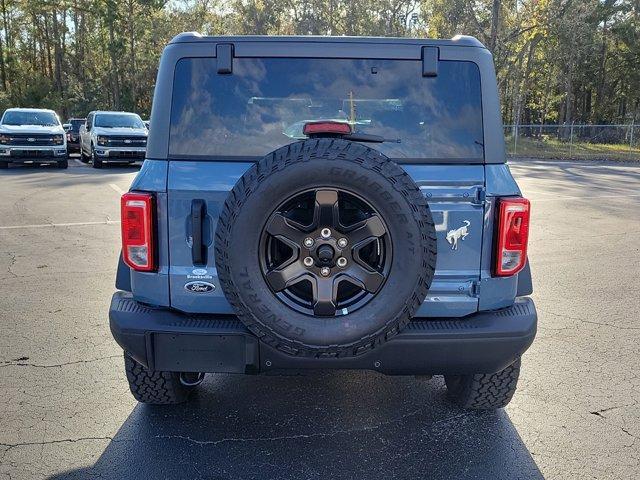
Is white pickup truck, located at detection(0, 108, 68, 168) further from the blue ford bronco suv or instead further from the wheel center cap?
the wheel center cap

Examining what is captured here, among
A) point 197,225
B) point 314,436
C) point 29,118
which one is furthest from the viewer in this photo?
point 29,118

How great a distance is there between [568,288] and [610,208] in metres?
6.63

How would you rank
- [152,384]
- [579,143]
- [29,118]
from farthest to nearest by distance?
[579,143] < [29,118] < [152,384]

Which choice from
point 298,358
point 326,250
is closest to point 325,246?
point 326,250

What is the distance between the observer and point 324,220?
8.29ft

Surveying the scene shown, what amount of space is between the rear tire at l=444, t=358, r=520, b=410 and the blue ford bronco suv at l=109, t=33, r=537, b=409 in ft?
1.45

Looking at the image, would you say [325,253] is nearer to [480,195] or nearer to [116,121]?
[480,195]

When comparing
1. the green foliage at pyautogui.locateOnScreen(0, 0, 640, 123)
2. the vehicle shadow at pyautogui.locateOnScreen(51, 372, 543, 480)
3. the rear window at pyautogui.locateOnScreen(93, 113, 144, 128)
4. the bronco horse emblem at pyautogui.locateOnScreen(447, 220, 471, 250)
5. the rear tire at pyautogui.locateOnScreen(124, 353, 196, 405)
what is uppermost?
the green foliage at pyautogui.locateOnScreen(0, 0, 640, 123)

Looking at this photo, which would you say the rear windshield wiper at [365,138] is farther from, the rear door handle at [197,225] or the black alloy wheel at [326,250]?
the rear door handle at [197,225]

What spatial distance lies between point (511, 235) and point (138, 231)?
1831 millimetres

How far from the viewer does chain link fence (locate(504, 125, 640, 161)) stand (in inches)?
1161

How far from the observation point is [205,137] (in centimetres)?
285

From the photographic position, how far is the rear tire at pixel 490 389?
325cm

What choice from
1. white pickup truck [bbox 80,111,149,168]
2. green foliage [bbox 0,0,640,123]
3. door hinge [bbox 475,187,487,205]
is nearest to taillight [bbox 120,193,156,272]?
door hinge [bbox 475,187,487,205]
